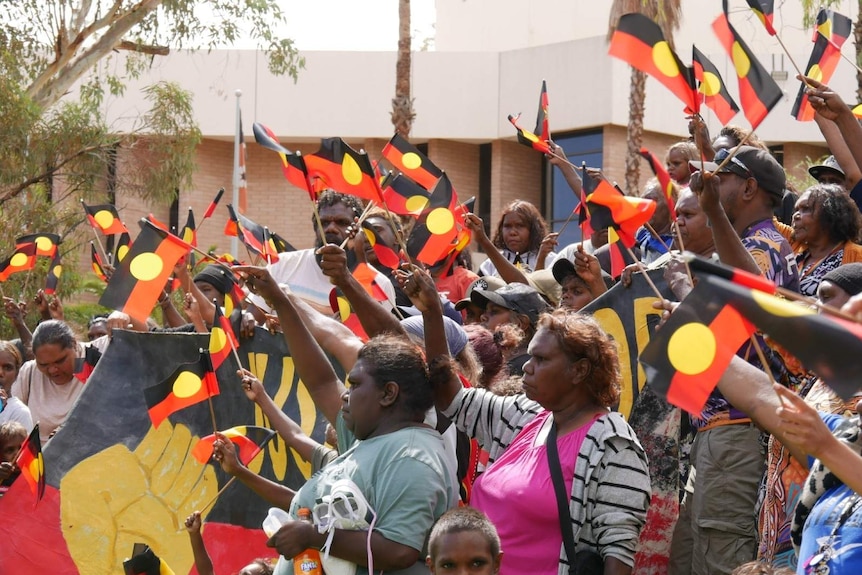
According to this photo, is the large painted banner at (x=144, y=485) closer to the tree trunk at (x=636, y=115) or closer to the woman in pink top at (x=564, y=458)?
the woman in pink top at (x=564, y=458)

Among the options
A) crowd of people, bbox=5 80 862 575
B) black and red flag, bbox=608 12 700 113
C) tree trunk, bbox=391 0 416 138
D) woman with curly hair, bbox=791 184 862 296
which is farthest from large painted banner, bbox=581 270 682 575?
tree trunk, bbox=391 0 416 138

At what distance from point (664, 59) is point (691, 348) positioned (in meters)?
2.67

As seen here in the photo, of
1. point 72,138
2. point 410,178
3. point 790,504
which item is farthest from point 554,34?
point 790,504

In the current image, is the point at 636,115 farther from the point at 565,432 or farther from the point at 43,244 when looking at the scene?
the point at 565,432

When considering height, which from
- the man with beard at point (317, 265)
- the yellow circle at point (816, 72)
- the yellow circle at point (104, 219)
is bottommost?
the yellow circle at point (104, 219)

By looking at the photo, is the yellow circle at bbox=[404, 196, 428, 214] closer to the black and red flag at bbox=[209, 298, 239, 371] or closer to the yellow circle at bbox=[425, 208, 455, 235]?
the yellow circle at bbox=[425, 208, 455, 235]

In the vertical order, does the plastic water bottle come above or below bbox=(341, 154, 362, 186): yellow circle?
below

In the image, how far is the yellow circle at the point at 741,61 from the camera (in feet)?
18.3

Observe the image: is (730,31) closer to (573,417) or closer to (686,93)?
(686,93)

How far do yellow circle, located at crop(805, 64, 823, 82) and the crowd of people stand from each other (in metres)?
0.22

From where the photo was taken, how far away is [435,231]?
7.38 metres

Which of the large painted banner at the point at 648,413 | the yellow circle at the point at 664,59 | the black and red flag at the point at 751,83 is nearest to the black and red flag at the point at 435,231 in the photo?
the large painted banner at the point at 648,413

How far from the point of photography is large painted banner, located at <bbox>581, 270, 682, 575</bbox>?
18.1 ft

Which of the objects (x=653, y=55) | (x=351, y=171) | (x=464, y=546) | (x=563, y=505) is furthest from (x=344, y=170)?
(x=464, y=546)
